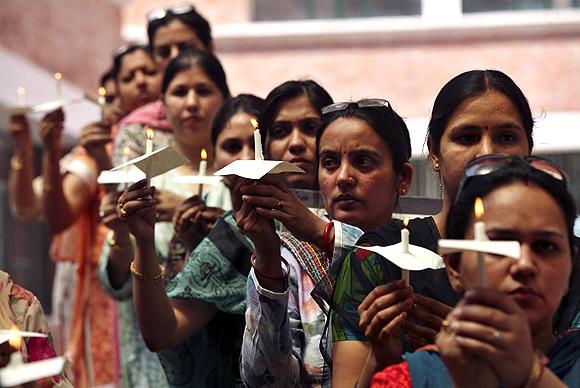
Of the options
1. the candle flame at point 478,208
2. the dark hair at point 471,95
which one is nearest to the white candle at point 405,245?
the candle flame at point 478,208

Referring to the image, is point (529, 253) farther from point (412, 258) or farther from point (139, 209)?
point (139, 209)

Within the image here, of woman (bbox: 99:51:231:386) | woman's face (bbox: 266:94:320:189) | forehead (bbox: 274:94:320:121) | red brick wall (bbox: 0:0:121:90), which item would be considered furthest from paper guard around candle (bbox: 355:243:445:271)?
red brick wall (bbox: 0:0:121:90)

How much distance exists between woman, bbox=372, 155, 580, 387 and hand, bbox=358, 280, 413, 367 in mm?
144

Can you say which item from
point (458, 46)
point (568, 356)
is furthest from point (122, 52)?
point (458, 46)

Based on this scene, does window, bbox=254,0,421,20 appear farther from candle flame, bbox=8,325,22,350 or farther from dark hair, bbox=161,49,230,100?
candle flame, bbox=8,325,22,350

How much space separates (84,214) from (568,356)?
4.23 metres

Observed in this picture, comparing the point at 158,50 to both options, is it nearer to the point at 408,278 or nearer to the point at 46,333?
the point at 46,333

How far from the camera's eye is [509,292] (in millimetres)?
2900

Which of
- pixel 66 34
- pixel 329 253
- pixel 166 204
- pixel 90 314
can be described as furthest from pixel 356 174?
pixel 66 34

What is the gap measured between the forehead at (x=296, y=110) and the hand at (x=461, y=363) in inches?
84.1

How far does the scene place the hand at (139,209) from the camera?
4180 millimetres

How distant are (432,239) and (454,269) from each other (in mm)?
551

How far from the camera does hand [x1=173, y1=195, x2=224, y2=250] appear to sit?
487cm

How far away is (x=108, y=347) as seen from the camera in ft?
24.6
